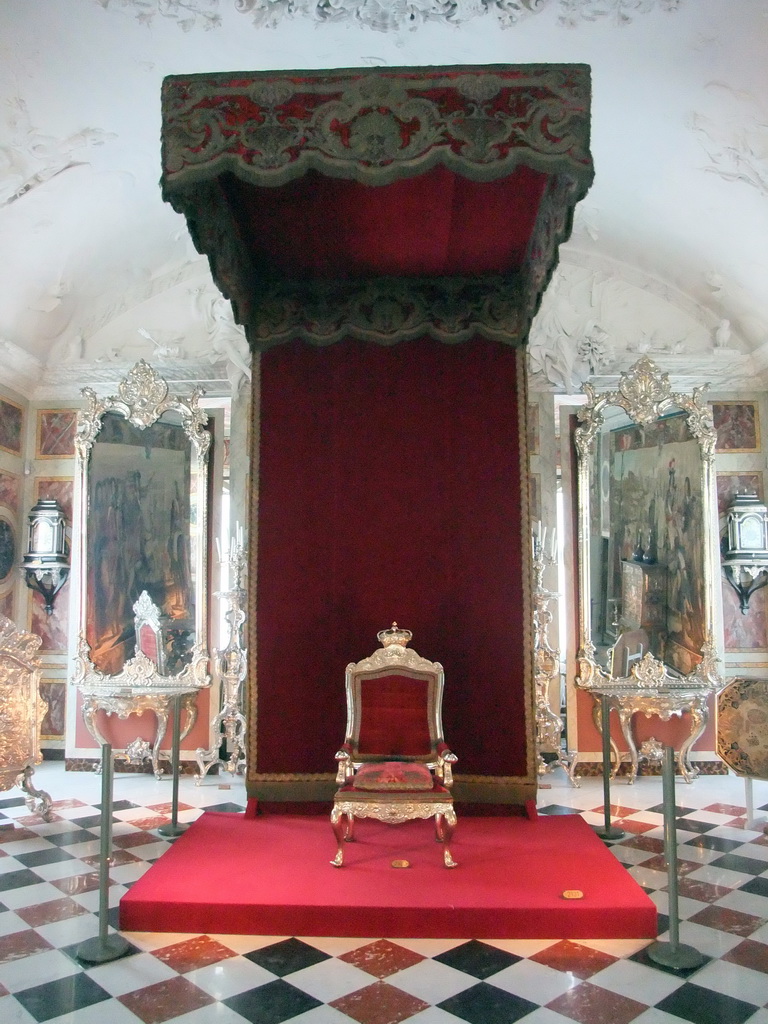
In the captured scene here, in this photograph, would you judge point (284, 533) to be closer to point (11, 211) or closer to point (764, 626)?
point (11, 211)

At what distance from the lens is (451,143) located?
341 centimetres

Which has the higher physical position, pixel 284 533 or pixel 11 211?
pixel 11 211

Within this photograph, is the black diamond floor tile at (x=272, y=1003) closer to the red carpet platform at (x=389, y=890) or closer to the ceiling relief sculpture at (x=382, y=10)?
the red carpet platform at (x=389, y=890)

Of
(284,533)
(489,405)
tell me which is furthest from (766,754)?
(284,533)

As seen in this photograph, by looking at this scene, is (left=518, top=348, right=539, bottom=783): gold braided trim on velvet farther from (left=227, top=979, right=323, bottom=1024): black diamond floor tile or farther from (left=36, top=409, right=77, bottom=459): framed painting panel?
(left=36, top=409, right=77, bottom=459): framed painting panel

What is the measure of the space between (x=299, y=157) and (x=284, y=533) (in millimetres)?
2536

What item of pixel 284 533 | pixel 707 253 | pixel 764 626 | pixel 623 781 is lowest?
pixel 623 781

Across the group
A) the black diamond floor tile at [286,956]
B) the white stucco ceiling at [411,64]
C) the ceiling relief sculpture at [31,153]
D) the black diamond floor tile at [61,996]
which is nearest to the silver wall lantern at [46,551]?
the white stucco ceiling at [411,64]

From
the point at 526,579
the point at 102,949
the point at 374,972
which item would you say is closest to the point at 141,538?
the point at 526,579

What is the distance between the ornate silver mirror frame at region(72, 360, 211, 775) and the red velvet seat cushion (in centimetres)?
277

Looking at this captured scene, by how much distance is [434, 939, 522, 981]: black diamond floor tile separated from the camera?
328 cm

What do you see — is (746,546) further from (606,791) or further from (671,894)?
(671,894)

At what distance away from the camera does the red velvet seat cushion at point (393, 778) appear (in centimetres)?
426

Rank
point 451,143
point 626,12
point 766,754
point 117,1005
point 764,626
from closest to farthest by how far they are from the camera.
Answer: point 117,1005, point 451,143, point 626,12, point 766,754, point 764,626
